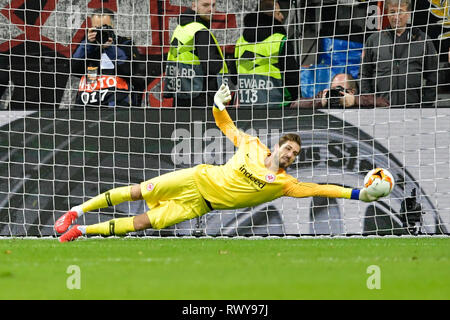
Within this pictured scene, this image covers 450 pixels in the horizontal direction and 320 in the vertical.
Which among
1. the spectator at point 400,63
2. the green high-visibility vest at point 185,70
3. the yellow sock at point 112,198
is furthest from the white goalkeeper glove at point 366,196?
the green high-visibility vest at point 185,70

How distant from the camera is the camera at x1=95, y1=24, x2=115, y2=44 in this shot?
43.5 ft

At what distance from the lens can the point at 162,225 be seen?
10.6 meters

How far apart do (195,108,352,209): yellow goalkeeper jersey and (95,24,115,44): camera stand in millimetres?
3539

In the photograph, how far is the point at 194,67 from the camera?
43.3 feet

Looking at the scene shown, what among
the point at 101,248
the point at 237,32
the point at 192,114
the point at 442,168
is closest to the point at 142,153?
the point at 192,114

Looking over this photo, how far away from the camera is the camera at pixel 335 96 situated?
42.1ft

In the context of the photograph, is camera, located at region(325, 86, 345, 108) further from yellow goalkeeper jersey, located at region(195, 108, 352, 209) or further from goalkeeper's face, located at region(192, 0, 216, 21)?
yellow goalkeeper jersey, located at region(195, 108, 352, 209)

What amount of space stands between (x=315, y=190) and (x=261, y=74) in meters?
3.42

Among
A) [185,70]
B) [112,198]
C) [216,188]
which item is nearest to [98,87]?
[185,70]

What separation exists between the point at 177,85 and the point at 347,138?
271 cm

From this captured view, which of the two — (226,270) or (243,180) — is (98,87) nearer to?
(243,180)

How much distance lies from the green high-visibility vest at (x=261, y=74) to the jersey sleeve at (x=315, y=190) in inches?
114

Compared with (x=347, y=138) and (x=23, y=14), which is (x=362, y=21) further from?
(x=23, y=14)

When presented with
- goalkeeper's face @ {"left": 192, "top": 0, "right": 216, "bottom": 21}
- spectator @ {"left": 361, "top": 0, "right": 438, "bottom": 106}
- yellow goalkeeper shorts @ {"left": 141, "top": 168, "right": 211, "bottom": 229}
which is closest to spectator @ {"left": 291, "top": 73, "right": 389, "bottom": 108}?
spectator @ {"left": 361, "top": 0, "right": 438, "bottom": 106}
